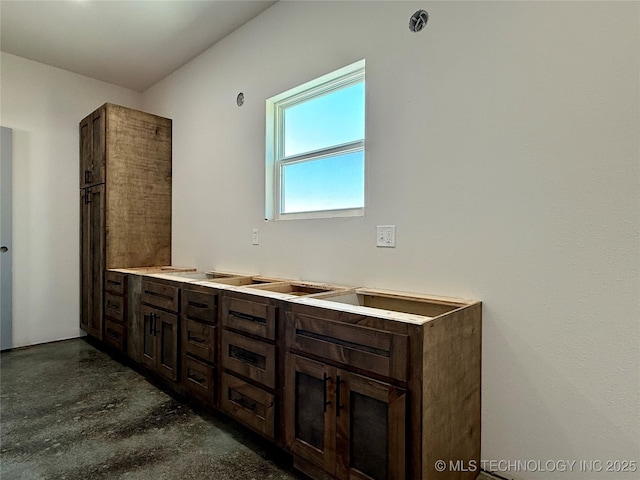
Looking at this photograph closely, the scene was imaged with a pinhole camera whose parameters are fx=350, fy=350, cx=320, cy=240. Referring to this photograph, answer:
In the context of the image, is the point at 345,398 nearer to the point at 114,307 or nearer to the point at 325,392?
the point at 325,392

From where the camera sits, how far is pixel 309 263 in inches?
95.3

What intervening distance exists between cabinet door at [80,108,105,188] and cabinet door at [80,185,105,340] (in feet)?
0.39

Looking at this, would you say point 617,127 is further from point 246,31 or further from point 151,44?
point 151,44

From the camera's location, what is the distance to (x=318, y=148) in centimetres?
252

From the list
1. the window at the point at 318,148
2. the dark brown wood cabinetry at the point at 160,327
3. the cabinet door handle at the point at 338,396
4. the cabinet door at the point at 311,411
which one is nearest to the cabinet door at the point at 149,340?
the dark brown wood cabinetry at the point at 160,327

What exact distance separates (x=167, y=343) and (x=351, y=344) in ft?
5.56

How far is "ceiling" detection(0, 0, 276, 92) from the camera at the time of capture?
8.69ft

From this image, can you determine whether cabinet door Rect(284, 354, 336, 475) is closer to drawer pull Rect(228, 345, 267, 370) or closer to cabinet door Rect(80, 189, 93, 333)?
drawer pull Rect(228, 345, 267, 370)

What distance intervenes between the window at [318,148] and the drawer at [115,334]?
5.55 feet

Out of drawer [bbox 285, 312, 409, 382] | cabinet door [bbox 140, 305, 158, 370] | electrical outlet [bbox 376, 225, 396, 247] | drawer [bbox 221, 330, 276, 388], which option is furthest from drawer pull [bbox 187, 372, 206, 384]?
electrical outlet [bbox 376, 225, 396, 247]

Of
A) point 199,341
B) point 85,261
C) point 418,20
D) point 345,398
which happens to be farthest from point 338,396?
point 85,261

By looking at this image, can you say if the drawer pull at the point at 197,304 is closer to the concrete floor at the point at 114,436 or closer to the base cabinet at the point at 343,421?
the concrete floor at the point at 114,436

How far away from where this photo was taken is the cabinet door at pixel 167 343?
7.99ft

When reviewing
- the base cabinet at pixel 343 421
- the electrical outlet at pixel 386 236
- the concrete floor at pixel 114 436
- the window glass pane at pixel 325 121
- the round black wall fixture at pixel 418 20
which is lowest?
the concrete floor at pixel 114 436
